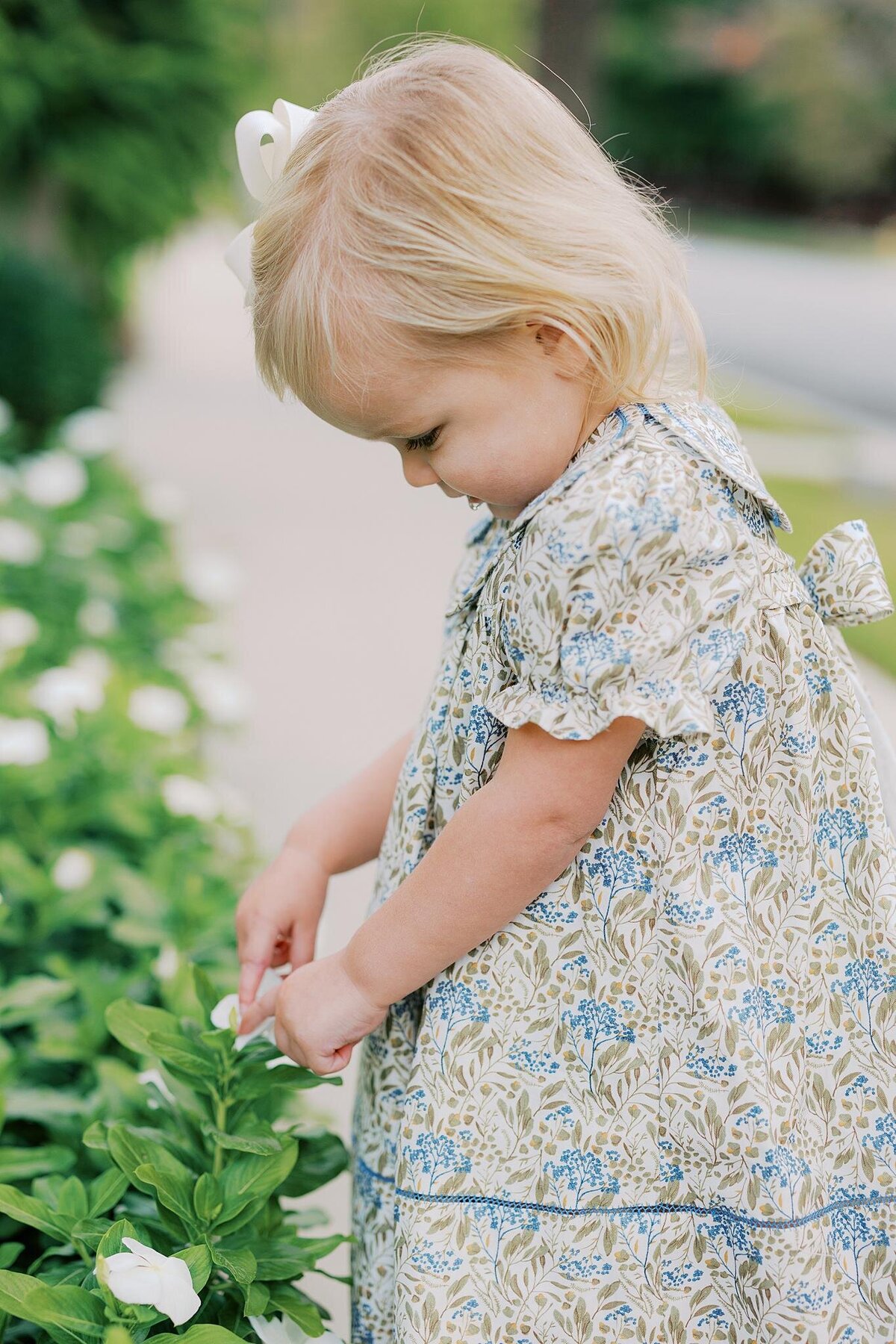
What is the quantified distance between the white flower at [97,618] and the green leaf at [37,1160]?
75.7 inches

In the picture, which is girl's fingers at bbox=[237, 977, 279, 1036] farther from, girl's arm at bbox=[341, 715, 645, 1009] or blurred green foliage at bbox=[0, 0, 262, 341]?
blurred green foliage at bbox=[0, 0, 262, 341]

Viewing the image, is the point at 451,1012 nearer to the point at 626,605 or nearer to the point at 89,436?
the point at 626,605

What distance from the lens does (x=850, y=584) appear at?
133 cm

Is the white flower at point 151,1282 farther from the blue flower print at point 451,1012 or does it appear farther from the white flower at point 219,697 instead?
the white flower at point 219,697

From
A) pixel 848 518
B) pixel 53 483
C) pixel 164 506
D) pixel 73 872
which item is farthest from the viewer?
pixel 848 518

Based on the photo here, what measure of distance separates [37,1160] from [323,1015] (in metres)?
0.54

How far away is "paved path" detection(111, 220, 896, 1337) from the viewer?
381cm

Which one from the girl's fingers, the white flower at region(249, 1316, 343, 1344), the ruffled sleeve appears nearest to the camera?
the ruffled sleeve

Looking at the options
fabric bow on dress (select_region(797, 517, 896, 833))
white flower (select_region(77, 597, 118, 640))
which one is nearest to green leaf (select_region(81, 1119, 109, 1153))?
fabric bow on dress (select_region(797, 517, 896, 833))

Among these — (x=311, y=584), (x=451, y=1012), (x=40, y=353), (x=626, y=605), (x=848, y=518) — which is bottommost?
(x=451, y=1012)

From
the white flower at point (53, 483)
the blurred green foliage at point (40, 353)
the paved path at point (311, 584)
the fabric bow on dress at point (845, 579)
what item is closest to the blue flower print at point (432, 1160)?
the fabric bow on dress at point (845, 579)

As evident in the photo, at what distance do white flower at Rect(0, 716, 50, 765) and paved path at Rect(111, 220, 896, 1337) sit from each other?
789 millimetres

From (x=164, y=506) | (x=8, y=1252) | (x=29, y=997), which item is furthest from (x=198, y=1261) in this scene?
(x=164, y=506)

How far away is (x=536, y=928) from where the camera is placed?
Answer: 126cm
